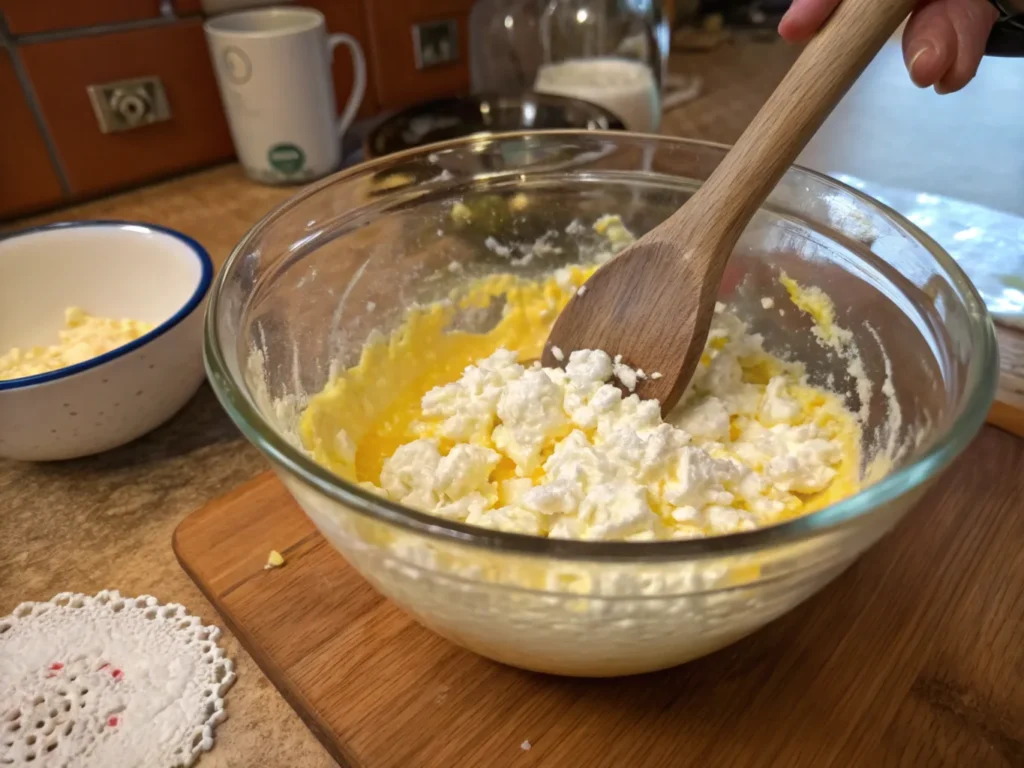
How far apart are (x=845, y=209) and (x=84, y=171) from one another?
1.23 metres

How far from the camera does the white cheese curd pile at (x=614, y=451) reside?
0.61 meters

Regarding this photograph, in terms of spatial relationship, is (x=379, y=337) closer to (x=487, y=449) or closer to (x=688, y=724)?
(x=487, y=449)

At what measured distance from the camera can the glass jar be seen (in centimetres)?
142

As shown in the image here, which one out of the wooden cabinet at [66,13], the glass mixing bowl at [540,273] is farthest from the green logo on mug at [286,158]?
the glass mixing bowl at [540,273]

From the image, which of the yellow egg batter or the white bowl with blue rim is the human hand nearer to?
the yellow egg batter

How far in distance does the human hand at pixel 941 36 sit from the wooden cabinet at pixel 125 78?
3.49 ft

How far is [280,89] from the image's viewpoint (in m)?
1.27

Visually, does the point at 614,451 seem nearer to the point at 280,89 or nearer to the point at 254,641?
the point at 254,641

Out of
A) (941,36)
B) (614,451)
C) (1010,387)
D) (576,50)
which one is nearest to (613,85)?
(576,50)

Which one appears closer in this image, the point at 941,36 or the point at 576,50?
the point at 941,36

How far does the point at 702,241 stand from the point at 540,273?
31 centimetres

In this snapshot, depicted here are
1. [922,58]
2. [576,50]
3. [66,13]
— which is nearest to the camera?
[922,58]

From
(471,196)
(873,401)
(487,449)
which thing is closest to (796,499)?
(873,401)

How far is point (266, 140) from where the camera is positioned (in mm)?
1338
